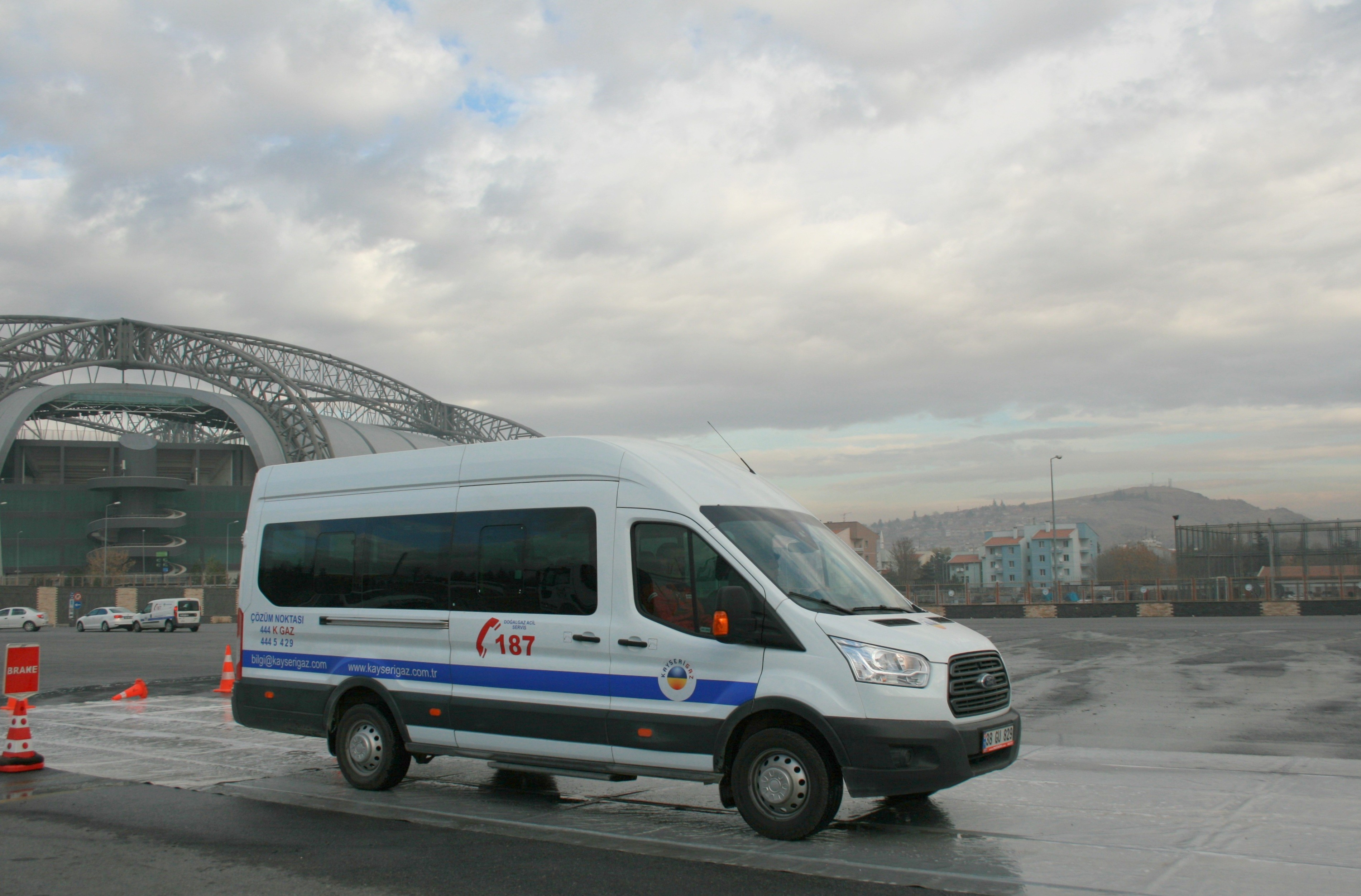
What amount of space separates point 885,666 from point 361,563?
15.5 feet

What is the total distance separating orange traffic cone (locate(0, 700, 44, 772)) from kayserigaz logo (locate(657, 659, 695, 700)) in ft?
21.1

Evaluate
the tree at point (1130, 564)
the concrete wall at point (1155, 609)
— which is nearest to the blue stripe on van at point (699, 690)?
the concrete wall at point (1155, 609)

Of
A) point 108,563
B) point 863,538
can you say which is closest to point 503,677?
point 108,563

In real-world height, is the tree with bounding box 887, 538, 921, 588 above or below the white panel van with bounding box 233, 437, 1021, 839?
below

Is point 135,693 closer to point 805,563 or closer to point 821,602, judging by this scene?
point 805,563

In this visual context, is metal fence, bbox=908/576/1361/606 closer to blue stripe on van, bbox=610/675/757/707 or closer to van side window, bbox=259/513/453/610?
van side window, bbox=259/513/453/610

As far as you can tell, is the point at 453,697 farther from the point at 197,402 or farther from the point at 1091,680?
the point at 197,402

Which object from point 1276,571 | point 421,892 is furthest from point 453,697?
point 1276,571

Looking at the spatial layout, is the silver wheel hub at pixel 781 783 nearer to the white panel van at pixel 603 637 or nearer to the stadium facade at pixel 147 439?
the white panel van at pixel 603 637

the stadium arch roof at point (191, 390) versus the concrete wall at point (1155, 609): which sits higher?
the stadium arch roof at point (191, 390)

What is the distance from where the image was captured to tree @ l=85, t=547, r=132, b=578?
77562 mm

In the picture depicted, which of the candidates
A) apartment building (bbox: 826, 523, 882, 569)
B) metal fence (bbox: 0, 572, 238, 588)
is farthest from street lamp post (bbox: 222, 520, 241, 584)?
apartment building (bbox: 826, 523, 882, 569)

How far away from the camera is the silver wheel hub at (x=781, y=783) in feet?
20.5

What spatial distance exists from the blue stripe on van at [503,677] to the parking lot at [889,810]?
2.95 feet
